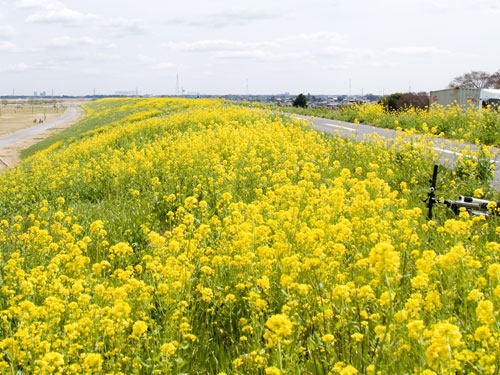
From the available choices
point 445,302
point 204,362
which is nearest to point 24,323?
point 204,362

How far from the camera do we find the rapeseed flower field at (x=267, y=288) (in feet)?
9.18

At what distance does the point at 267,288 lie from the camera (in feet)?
11.7

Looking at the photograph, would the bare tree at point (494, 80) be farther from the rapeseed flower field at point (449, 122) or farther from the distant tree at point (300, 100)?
→ the rapeseed flower field at point (449, 122)

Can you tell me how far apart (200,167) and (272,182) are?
1.88m

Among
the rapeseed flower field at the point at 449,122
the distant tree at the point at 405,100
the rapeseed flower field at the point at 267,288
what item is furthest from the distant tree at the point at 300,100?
the rapeseed flower field at the point at 267,288

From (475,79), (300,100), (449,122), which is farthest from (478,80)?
(449,122)

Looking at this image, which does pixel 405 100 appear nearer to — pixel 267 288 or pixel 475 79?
pixel 475 79

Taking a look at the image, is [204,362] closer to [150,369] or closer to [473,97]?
[150,369]

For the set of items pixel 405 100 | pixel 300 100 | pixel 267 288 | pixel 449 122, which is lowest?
pixel 267 288

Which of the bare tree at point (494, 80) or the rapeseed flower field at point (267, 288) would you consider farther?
the bare tree at point (494, 80)

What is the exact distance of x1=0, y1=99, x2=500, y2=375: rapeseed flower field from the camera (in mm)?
2797

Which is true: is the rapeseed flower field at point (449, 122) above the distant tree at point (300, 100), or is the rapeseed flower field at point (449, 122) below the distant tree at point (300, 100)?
below

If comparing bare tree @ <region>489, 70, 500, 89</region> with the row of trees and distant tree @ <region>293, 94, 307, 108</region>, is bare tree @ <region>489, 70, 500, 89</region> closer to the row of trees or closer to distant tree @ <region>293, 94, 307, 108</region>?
the row of trees

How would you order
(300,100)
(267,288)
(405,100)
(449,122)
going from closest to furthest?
1. (267,288)
2. (449,122)
3. (300,100)
4. (405,100)
